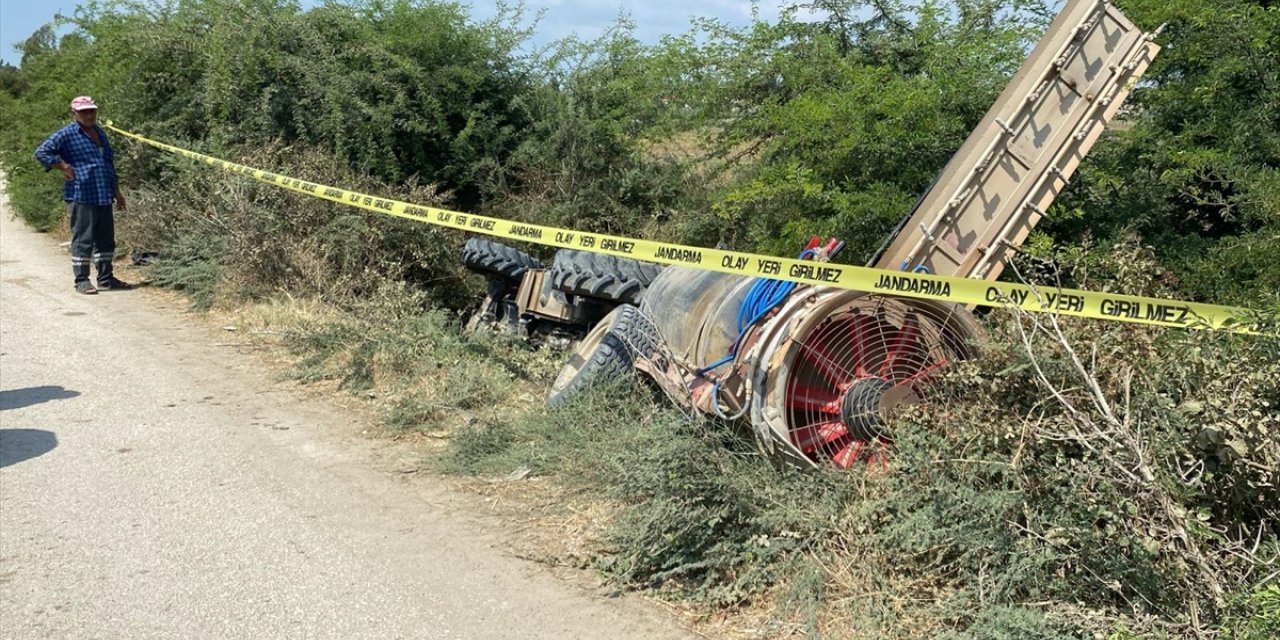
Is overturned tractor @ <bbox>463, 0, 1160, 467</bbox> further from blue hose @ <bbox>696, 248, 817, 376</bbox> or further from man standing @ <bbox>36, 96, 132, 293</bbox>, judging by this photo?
man standing @ <bbox>36, 96, 132, 293</bbox>

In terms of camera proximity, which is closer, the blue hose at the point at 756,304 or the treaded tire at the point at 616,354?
the blue hose at the point at 756,304

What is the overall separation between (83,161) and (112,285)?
134cm

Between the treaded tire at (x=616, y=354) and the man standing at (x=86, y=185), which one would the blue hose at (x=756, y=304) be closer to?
the treaded tire at (x=616, y=354)

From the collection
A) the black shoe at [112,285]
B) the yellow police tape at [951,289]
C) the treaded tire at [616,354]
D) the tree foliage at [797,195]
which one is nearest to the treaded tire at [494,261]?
the tree foliage at [797,195]

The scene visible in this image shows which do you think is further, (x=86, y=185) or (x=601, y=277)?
(x=86, y=185)

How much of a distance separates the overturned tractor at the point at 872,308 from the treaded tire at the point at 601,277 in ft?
0.06

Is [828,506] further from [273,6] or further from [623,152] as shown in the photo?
[273,6]

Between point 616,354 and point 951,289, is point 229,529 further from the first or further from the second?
point 951,289

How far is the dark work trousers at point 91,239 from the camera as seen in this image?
34.2 feet

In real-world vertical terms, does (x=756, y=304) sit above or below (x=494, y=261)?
above

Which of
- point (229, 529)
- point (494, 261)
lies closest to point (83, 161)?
point (494, 261)

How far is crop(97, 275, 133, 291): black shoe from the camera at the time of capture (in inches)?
417

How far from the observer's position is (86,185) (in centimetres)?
1043

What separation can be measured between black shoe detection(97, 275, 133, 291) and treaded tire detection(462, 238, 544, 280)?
4.06 metres
